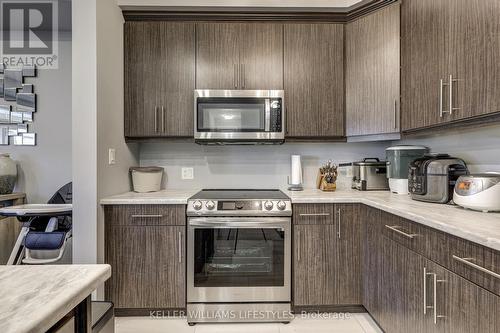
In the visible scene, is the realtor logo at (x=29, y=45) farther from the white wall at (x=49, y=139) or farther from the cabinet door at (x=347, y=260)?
the cabinet door at (x=347, y=260)

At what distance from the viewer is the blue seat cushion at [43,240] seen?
239 cm

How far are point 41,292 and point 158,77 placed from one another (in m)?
2.22

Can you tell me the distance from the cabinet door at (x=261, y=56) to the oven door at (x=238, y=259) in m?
1.19

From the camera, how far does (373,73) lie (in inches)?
95.8

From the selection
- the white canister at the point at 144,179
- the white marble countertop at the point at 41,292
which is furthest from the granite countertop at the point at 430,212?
the white marble countertop at the point at 41,292

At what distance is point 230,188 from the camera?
Result: 9.50ft

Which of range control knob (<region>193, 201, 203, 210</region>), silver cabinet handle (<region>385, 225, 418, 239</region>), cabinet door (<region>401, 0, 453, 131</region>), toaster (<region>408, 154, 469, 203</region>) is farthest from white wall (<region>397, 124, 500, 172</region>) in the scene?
range control knob (<region>193, 201, 203, 210</region>)

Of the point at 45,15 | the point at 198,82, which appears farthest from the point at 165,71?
the point at 45,15

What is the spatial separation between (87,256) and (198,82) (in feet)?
5.30

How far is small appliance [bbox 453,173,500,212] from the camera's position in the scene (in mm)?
1417

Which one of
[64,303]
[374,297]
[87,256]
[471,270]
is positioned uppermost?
[64,303]

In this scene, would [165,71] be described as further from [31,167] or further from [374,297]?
[374,297]

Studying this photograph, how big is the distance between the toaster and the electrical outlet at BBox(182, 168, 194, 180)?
1.89 metres

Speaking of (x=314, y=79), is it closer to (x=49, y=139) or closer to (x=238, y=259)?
(x=238, y=259)
